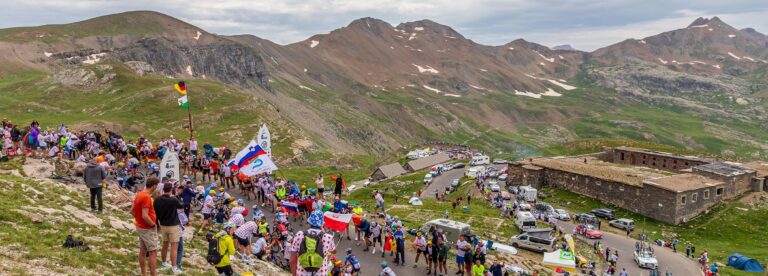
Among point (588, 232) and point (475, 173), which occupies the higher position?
point (475, 173)

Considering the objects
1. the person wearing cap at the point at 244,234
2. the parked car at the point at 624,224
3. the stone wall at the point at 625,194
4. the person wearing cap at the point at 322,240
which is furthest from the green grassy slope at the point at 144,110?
the person wearing cap at the point at 322,240

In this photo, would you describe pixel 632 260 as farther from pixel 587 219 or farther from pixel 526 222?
pixel 587 219

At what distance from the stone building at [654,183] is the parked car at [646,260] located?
58.2 ft

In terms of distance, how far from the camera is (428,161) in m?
103

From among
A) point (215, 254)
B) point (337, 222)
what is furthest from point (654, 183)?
point (215, 254)

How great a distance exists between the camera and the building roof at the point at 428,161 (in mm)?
98056

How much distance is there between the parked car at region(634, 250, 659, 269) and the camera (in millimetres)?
41281

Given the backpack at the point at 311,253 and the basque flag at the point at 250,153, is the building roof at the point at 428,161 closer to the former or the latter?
the basque flag at the point at 250,153

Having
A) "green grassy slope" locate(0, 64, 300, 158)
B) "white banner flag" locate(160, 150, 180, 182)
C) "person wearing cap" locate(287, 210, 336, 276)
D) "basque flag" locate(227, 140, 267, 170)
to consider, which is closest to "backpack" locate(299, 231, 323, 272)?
"person wearing cap" locate(287, 210, 336, 276)

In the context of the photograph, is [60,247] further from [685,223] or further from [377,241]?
[685,223]

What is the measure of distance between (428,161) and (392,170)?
564 inches

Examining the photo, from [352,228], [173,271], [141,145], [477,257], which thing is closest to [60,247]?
[173,271]

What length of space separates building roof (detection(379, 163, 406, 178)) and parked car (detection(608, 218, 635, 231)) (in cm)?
3905

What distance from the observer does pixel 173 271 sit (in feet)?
53.8
